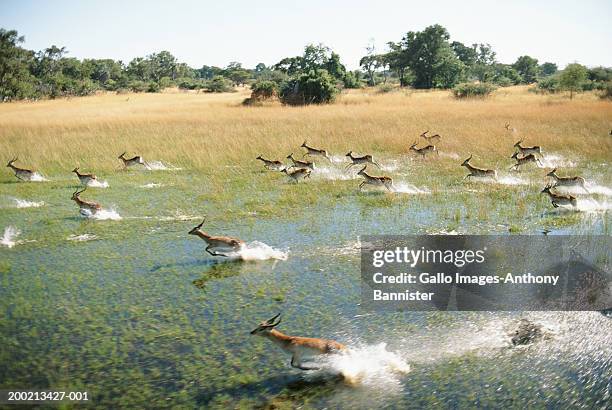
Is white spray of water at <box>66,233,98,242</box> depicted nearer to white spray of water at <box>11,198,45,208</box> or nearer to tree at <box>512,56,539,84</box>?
white spray of water at <box>11,198,45,208</box>

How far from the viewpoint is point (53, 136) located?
23.6 meters

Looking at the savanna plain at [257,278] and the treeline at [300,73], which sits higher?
the treeline at [300,73]

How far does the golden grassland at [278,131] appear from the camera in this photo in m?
20.6

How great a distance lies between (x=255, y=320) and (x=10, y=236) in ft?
21.3

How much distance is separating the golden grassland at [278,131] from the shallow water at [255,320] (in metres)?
7.80

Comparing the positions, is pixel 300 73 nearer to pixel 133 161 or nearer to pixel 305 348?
pixel 133 161

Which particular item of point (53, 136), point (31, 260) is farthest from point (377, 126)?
point (31, 260)

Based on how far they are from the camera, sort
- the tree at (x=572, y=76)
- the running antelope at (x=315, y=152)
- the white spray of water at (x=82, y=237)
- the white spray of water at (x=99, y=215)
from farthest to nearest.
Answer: the tree at (x=572, y=76)
the running antelope at (x=315, y=152)
the white spray of water at (x=99, y=215)
the white spray of water at (x=82, y=237)

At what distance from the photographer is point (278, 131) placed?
81.8ft

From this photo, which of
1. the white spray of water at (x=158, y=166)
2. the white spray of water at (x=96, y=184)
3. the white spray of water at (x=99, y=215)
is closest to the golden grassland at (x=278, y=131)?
the white spray of water at (x=158, y=166)

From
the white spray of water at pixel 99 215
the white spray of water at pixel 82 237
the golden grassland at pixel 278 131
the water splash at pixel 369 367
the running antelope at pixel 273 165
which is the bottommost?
the water splash at pixel 369 367

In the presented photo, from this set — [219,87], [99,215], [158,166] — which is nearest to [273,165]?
[158,166]

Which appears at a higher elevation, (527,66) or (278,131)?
(527,66)

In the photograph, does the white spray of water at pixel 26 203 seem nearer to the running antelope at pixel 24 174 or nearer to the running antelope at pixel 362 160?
the running antelope at pixel 24 174
